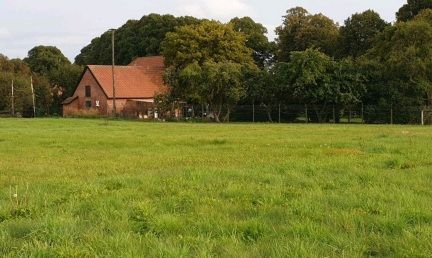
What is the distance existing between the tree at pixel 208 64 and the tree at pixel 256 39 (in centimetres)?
1238

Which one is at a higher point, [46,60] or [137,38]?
[137,38]

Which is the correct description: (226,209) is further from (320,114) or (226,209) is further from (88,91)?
(88,91)

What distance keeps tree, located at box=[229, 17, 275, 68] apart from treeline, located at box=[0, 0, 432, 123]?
158 mm

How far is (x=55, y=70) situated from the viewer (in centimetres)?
8619

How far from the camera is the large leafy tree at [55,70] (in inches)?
3246

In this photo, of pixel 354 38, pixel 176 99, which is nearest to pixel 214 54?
pixel 176 99

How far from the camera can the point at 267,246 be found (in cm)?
537

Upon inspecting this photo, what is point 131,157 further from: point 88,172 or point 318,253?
point 318,253

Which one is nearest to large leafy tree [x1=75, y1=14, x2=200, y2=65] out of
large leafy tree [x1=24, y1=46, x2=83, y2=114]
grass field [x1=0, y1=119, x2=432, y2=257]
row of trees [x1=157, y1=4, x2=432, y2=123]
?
large leafy tree [x1=24, y1=46, x2=83, y2=114]

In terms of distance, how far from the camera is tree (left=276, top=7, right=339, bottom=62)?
2426 inches

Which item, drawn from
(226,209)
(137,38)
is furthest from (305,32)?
(226,209)

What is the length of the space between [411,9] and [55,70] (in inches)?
2150

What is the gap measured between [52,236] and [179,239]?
132cm

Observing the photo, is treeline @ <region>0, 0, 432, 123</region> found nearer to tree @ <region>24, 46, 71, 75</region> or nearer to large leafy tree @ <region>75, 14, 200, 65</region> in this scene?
large leafy tree @ <region>75, 14, 200, 65</region>
